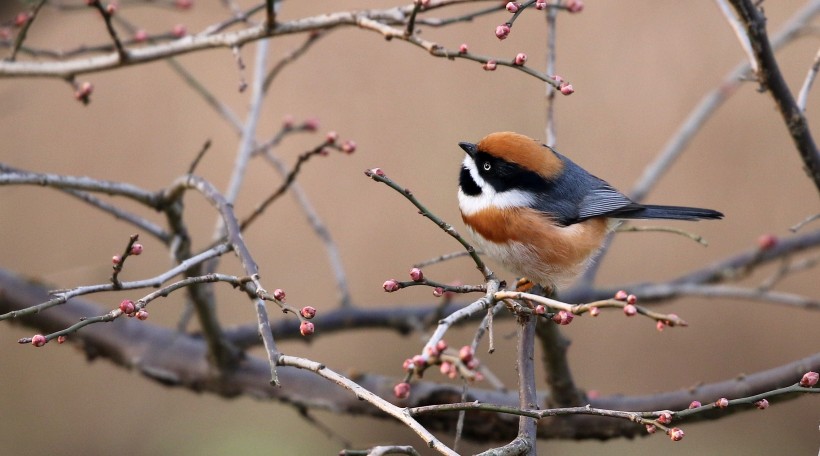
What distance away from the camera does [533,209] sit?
3693 mm

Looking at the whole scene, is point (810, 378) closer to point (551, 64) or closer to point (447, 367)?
point (447, 367)

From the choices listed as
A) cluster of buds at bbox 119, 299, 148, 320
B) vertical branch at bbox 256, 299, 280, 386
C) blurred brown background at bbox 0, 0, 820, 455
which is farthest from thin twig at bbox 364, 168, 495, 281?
blurred brown background at bbox 0, 0, 820, 455

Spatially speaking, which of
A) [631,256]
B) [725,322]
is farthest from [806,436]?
[631,256]

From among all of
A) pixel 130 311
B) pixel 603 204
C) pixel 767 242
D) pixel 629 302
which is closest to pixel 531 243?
pixel 603 204

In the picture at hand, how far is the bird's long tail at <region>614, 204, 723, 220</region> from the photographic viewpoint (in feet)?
12.6

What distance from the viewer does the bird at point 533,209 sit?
11.6 feet

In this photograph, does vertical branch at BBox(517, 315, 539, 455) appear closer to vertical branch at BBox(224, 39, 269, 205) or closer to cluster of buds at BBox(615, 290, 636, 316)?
cluster of buds at BBox(615, 290, 636, 316)

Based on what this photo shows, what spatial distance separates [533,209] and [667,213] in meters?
0.68

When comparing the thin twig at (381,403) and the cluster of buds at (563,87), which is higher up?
the cluster of buds at (563,87)

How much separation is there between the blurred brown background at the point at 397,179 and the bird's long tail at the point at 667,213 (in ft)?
7.29

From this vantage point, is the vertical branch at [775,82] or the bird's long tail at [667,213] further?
the bird's long tail at [667,213]

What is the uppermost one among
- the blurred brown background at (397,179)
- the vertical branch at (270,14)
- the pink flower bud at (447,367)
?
the blurred brown background at (397,179)

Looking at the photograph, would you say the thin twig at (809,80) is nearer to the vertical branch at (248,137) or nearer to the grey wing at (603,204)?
the grey wing at (603,204)

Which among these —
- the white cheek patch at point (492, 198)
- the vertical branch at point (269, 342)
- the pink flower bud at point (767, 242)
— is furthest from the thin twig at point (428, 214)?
the pink flower bud at point (767, 242)
